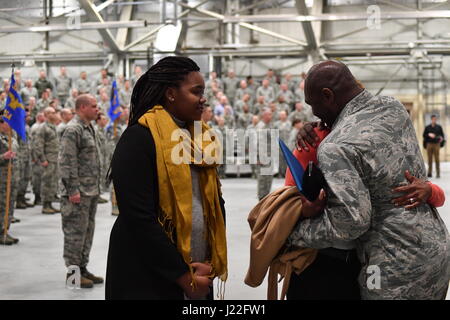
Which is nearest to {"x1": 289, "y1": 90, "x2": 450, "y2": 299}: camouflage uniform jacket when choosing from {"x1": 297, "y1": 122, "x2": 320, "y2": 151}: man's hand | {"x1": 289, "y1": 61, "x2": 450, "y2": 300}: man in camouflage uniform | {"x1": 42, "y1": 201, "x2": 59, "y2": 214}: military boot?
{"x1": 289, "y1": 61, "x2": 450, "y2": 300}: man in camouflage uniform

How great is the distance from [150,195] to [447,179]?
12.1 meters

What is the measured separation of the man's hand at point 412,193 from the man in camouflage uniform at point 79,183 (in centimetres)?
294

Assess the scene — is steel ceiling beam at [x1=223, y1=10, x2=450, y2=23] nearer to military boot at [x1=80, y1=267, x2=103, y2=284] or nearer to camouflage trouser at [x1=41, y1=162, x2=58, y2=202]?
camouflage trouser at [x1=41, y1=162, x2=58, y2=202]

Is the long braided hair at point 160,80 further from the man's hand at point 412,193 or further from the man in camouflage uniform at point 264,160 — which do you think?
the man in camouflage uniform at point 264,160

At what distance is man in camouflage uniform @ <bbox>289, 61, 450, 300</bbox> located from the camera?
1589mm

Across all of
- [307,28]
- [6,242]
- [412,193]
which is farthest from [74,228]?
[307,28]

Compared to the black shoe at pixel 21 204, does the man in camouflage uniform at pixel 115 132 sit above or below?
above

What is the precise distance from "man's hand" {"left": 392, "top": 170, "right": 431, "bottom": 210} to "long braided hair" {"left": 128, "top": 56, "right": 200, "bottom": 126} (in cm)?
73

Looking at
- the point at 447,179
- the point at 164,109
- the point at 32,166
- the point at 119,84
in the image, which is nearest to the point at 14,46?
the point at 119,84

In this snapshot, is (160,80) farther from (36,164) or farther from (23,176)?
(36,164)

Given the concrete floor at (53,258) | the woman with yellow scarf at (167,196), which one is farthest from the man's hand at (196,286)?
the concrete floor at (53,258)

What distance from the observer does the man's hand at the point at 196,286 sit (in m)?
1.67

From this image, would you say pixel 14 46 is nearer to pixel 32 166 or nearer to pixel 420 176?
pixel 32 166

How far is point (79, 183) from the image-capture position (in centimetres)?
423
